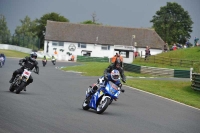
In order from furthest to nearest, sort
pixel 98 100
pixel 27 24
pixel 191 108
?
pixel 27 24
pixel 191 108
pixel 98 100

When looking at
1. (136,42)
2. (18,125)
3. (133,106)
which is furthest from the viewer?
(136,42)

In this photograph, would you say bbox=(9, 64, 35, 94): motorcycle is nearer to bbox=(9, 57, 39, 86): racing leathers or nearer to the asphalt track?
bbox=(9, 57, 39, 86): racing leathers

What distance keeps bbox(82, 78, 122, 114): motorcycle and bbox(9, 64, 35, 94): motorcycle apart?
4.27m

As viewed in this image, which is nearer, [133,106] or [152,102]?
[133,106]

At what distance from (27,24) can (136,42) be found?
75.5 meters

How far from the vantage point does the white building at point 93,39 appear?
9831 centimetres

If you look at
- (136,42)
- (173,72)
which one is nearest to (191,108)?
(173,72)

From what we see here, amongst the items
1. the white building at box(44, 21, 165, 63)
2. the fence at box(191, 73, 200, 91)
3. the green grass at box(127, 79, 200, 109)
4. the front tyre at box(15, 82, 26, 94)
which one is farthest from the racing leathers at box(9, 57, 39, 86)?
the white building at box(44, 21, 165, 63)

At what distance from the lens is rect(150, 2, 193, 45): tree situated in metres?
112

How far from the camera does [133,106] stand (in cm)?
1867

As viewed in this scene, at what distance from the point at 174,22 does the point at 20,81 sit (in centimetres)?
9658

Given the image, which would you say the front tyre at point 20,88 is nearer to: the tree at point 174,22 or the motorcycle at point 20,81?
the motorcycle at point 20,81

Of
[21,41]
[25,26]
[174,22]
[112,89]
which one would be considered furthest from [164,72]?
[25,26]

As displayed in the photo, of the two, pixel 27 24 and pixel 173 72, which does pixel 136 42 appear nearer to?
pixel 173 72
